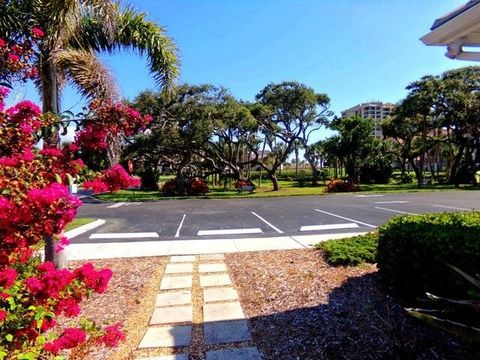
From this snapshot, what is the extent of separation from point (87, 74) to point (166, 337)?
13.4 ft

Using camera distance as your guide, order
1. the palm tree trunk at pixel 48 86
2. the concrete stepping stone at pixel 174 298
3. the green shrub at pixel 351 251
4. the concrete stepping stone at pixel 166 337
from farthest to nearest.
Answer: the green shrub at pixel 351 251
the palm tree trunk at pixel 48 86
the concrete stepping stone at pixel 174 298
the concrete stepping stone at pixel 166 337

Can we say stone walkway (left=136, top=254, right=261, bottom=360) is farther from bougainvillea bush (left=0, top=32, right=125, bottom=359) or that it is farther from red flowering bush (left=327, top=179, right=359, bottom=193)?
red flowering bush (left=327, top=179, right=359, bottom=193)

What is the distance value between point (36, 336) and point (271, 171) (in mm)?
25335

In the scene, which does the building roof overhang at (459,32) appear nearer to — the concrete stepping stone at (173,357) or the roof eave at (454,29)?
the roof eave at (454,29)

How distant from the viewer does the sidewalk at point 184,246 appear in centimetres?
685

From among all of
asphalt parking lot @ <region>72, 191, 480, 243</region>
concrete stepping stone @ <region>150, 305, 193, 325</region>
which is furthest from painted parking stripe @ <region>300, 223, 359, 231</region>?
concrete stepping stone @ <region>150, 305, 193, 325</region>

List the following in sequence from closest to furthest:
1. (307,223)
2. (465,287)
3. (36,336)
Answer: (36,336), (465,287), (307,223)

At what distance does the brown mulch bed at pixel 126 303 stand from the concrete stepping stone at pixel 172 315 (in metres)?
0.10

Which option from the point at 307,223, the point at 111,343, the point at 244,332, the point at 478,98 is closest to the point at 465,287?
the point at 244,332

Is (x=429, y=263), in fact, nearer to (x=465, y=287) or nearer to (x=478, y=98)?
(x=465, y=287)

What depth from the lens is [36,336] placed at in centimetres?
226

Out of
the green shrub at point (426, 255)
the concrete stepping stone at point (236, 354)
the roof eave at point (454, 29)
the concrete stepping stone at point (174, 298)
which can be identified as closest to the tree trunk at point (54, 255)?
the concrete stepping stone at point (174, 298)

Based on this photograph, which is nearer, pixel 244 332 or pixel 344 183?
pixel 244 332

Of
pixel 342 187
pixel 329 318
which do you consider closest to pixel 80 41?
pixel 329 318
